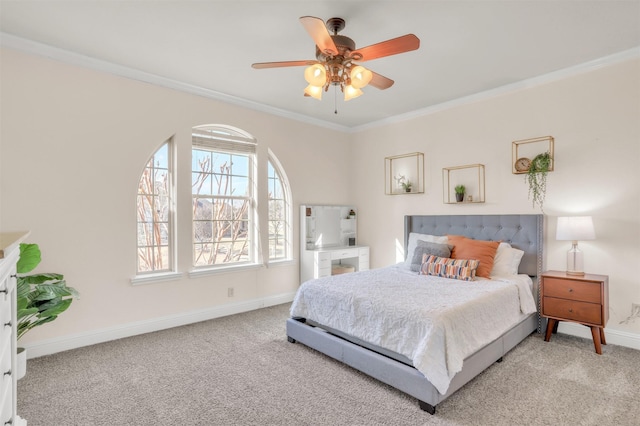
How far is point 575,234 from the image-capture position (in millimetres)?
3068

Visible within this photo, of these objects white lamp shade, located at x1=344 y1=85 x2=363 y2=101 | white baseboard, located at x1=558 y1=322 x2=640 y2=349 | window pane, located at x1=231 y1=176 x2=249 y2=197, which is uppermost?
white lamp shade, located at x1=344 y1=85 x2=363 y2=101

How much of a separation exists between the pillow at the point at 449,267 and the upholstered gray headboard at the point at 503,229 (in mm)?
701

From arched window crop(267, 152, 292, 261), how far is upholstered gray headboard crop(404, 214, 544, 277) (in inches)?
71.7

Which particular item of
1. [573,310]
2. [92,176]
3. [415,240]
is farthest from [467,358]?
[92,176]

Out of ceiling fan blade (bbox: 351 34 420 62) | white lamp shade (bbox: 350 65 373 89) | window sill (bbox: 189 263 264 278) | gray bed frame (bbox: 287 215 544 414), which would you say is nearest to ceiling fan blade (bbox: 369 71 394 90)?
white lamp shade (bbox: 350 65 373 89)

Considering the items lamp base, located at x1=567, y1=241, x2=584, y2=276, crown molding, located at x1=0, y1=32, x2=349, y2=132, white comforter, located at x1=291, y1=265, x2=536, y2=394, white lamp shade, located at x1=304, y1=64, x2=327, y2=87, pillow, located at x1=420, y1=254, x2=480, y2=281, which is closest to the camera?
white comforter, located at x1=291, y1=265, x2=536, y2=394

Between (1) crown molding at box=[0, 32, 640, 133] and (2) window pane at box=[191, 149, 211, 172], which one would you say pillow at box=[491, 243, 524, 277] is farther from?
(2) window pane at box=[191, 149, 211, 172]

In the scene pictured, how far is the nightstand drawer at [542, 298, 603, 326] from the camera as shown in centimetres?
291

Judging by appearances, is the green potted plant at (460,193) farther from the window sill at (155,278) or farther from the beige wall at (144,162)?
the window sill at (155,278)

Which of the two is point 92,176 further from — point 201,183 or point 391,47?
point 391,47

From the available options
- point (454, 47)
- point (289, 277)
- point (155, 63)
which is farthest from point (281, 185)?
point (454, 47)

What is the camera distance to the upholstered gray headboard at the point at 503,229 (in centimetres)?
357

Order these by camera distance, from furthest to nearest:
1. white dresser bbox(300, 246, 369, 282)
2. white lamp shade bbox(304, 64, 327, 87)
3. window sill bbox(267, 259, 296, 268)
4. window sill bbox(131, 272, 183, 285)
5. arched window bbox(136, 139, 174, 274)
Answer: white dresser bbox(300, 246, 369, 282) → window sill bbox(267, 259, 296, 268) → arched window bbox(136, 139, 174, 274) → window sill bbox(131, 272, 183, 285) → white lamp shade bbox(304, 64, 327, 87)

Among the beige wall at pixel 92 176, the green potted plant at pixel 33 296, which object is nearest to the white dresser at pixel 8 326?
the green potted plant at pixel 33 296
